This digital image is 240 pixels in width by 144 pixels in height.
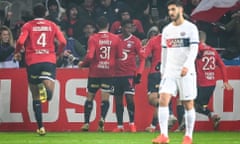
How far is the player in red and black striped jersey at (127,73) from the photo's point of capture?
19.7 metres

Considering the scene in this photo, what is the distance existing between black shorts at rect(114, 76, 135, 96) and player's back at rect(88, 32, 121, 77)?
0.91 feet

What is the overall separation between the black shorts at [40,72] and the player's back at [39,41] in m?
0.10

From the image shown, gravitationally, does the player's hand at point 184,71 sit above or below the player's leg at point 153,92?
above

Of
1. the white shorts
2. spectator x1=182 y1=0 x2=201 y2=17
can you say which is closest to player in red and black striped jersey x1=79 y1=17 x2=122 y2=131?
spectator x1=182 y1=0 x2=201 y2=17

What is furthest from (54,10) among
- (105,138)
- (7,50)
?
(105,138)

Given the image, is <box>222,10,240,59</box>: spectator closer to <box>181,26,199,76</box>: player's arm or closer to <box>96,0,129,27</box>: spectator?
<box>96,0,129,27</box>: spectator

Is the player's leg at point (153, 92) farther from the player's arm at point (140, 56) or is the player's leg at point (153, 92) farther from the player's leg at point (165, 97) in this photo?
the player's leg at point (165, 97)

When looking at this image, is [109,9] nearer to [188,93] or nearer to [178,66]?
[178,66]

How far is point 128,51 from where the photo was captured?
20188 millimetres

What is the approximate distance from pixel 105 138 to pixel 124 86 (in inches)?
127

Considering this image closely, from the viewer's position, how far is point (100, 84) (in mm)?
19844

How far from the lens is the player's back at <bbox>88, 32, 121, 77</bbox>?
64.5 ft

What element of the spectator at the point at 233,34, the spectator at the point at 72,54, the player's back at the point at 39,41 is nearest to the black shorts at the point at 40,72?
the player's back at the point at 39,41

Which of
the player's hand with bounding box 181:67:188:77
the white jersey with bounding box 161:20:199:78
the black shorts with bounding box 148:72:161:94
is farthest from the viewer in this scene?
the black shorts with bounding box 148:72:161:94
